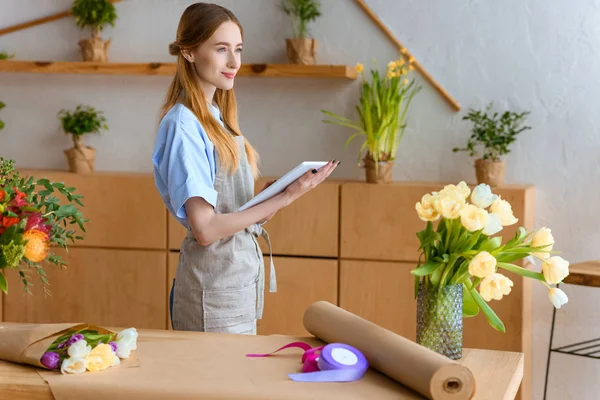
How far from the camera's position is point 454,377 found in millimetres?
1567

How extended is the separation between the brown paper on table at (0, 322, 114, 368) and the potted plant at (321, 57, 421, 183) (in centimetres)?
219

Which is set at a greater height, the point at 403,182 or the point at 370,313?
the point at 403,182

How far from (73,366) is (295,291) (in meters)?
2.20

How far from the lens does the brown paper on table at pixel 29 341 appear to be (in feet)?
5.81

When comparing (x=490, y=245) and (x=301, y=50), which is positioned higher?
(x=301, y=50)

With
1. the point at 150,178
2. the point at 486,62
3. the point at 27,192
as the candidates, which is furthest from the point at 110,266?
the point at 27,192

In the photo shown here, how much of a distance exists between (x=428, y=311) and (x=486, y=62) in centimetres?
228

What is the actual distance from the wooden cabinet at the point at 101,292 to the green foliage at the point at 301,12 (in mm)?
1248

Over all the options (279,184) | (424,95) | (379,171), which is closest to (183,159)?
(279,184)

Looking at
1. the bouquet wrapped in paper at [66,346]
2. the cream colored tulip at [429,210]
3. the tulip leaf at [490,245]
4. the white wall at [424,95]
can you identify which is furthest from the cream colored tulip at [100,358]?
the white wall at [424,95]

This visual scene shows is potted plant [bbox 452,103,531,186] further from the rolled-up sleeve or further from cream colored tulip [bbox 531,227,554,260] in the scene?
cream colored tulip [bbox 531,227,554,260]

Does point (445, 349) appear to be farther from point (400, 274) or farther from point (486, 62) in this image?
point (486, 62)

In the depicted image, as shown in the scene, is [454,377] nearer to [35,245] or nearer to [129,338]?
[129,338]

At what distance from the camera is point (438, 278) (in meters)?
1.89
